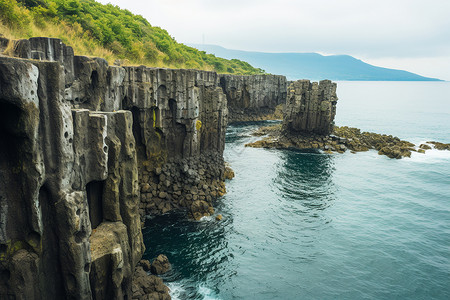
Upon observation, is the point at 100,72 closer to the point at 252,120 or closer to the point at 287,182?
the point at 287,182

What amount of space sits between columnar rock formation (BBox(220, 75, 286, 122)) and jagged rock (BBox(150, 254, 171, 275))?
67.4 m

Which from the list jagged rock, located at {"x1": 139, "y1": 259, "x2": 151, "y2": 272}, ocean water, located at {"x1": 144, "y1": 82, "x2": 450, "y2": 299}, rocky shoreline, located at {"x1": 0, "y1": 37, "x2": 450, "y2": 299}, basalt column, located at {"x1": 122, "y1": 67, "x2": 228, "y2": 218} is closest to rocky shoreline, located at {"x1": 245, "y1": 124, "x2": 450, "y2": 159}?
ocean water, located at {"x1": 144, "y1": 82, "x2": 450, "y2": 299}

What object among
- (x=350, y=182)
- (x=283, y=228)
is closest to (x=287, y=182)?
(x=350, y=182)

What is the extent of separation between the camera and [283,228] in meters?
29.9

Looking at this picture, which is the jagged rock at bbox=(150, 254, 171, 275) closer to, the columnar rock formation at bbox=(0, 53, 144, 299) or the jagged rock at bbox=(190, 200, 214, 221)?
the jagged rock at bbox=(190, 200, 214, 221)

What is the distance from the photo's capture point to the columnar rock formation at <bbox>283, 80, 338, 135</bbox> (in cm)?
6219

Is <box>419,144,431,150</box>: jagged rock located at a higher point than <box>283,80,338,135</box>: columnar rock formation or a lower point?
lower

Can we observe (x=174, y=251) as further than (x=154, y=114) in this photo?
No

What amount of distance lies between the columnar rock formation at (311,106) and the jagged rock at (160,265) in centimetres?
4695

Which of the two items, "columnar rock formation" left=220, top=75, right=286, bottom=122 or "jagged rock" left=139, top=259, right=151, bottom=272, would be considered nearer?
"jagged rock" left=139, top=259, right=151, bottom=272

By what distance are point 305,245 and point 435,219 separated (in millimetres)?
16267

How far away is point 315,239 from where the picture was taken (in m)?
28.2

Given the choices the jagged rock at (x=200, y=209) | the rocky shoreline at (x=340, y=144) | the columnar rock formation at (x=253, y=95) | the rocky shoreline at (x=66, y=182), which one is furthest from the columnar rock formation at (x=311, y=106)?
the rocky shoreline at (x=66, y=182)

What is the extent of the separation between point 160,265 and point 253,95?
74.5 meters
